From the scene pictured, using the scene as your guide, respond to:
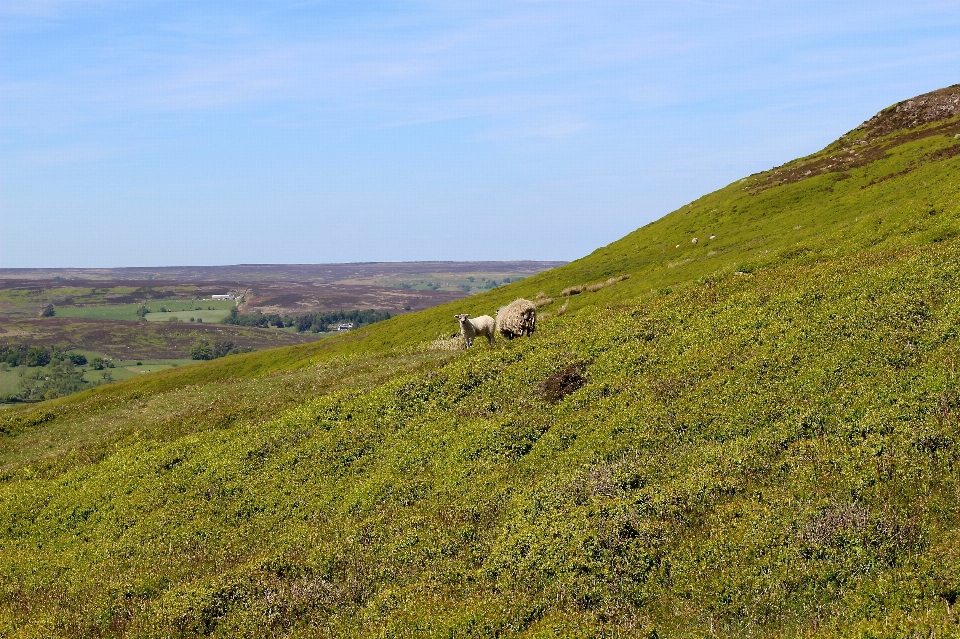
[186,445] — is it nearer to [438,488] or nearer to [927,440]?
[438,488]

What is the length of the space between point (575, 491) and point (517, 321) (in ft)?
74.8

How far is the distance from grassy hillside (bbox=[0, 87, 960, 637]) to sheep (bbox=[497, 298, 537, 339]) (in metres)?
4.60

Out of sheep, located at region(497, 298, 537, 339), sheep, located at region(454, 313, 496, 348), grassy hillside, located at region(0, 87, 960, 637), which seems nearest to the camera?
grassy hillside, located at region(0, 87, 960, 637)

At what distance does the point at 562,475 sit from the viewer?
22.2 m

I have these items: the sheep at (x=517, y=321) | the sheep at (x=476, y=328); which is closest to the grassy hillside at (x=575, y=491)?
the sheep at (x=517, y=321)

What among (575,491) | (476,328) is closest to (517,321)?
(476,328)

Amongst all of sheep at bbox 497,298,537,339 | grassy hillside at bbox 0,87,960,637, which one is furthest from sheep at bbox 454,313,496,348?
grassy hillside at bbox 0,87,960,637

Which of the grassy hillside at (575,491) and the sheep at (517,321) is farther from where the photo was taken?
the sheep at (517,321)

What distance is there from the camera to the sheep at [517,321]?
4316cm

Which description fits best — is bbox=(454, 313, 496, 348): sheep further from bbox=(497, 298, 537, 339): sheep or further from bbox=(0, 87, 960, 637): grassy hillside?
bbox=(0, 87, 960, 637): grassy hillside

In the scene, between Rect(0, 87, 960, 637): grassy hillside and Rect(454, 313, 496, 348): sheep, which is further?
Rect(454, 313, 496, 348): sheep

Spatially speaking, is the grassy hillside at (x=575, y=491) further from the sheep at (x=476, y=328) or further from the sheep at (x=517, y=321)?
the sheep at (x=476, y=328)

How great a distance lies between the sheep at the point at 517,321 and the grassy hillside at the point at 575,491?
460 centimetres

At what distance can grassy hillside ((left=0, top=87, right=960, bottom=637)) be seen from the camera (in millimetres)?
15383
